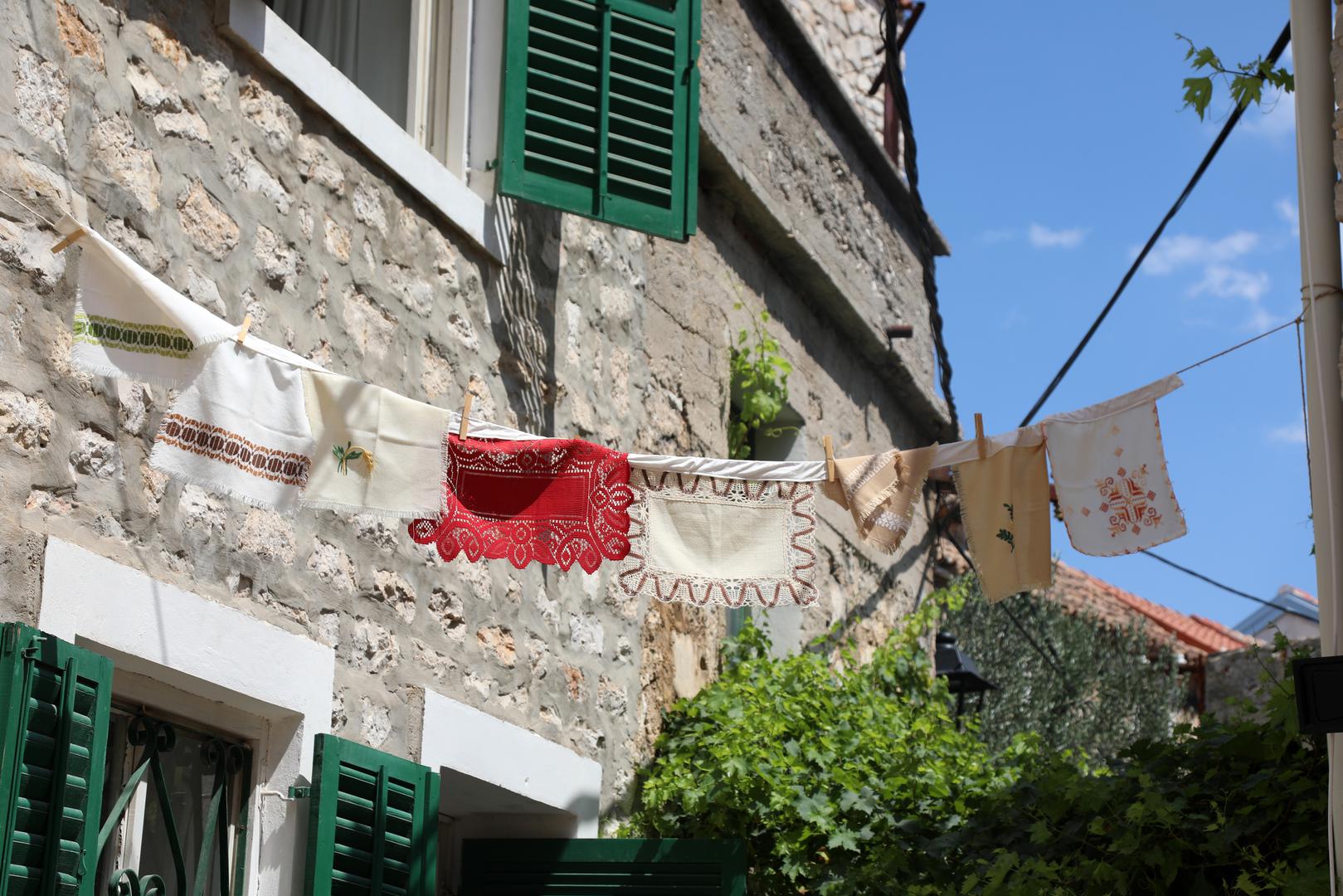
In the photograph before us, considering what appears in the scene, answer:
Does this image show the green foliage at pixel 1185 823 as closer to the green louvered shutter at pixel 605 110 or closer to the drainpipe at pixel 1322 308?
the drainpipe at pixel 1322 308

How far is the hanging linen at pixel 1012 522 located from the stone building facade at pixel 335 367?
5.09 ft

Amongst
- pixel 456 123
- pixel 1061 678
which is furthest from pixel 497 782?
pixel 1061 678

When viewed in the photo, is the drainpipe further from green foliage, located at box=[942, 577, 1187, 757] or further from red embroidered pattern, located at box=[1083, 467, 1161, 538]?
green foliage, located at box=[942, 577, 1187, 757]

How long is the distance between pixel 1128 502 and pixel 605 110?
235 centimetres

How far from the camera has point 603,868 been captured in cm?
542

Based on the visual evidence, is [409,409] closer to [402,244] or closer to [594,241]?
[402,244]

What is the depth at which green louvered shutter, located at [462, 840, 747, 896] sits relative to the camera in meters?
5.38

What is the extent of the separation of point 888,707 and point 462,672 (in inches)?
81.4

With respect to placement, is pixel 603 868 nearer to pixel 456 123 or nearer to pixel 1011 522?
pixel 1011 522

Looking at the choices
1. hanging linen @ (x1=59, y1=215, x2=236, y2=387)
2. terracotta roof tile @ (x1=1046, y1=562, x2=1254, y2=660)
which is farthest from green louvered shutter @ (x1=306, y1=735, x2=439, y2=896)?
terracotta roof tile @ (x1=1046, y1=562, x2=1254, y2=660)

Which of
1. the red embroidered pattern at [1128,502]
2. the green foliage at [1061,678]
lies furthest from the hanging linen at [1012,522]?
the green foliage at [1061,678]

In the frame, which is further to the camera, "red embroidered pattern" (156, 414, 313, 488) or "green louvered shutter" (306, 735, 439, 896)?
"green louvered shutter" (306, 735, 439, 896)

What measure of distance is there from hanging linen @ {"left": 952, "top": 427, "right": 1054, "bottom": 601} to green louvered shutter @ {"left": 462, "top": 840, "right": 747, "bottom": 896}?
1.56 meters

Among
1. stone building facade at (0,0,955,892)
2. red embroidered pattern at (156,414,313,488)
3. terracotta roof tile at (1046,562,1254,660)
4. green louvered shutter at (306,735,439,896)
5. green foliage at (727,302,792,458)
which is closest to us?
red embroidered pattern at (156,414,313,488)
